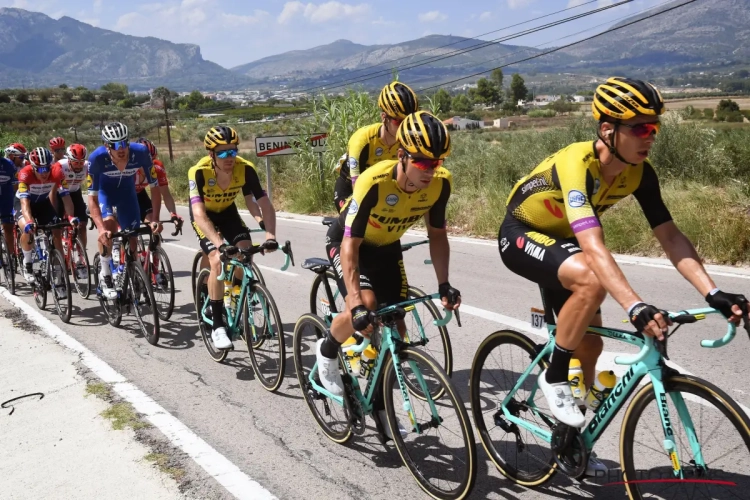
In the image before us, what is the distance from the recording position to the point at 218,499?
3.88 metres

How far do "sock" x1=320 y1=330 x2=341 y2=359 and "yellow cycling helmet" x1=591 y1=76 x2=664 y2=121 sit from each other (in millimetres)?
2075

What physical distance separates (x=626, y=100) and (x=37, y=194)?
28.7 feet

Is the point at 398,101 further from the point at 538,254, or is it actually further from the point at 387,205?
the point at 538,254

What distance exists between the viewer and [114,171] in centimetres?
810

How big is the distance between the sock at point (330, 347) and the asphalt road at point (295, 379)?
0.66m

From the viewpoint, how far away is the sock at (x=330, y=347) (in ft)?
14.2

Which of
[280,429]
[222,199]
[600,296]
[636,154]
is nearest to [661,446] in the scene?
[600,296]

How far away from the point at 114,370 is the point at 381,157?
317cm

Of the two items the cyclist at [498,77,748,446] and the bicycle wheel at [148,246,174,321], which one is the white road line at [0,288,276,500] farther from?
the cyclist at [498,77,748,446]

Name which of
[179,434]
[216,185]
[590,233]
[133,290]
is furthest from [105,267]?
[590,233]

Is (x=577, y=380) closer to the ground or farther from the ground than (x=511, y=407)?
farther from the ground

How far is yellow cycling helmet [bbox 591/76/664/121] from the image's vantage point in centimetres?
309

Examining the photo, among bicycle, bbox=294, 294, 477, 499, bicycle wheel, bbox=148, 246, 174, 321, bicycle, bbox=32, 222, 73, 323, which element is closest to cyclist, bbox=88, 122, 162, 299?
bicycle wheel, bbox=148, 246, 174, 321

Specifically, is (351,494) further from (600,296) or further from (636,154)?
(636,154)
